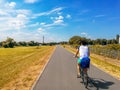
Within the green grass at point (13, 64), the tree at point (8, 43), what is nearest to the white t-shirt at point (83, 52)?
the green grass at point (13, 64)

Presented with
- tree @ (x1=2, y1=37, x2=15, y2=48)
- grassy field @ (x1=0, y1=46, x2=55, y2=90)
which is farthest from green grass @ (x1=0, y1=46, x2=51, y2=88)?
tree @ (x1=2, y1=37, x2=15, y2=48)

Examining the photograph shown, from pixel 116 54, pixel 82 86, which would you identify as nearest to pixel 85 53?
pixel 82 86

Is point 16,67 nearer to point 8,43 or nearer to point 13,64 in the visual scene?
point 13,64

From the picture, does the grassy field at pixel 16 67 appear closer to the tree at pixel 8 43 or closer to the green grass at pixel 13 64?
the green grass at pixel 13 64

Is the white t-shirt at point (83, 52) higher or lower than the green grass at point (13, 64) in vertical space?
higher

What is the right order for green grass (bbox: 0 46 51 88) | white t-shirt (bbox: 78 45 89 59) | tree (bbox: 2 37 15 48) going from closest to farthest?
white t-shirt (bbox: 78 45 89 59), green grass (bbox: 0 46 51 88), tree (bbox: 2 37 15 48)

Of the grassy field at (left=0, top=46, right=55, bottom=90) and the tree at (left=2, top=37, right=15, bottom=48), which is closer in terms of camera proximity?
the grassy field at (left=0, top=46, right=55, bottom=90)

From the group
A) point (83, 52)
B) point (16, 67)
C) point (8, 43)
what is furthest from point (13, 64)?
point (8, 43)

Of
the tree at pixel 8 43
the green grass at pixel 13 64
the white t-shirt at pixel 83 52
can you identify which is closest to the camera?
the white t-shirt at pixel 83 52

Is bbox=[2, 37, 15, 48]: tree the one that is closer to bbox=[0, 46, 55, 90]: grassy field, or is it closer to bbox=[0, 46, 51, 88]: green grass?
bbox=[0, 46, 51, 88]: green grass

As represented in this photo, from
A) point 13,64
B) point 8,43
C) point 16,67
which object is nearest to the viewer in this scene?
point 16,67

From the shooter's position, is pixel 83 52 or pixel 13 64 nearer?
pixel 83 52

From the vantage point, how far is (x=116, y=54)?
26.5 metres

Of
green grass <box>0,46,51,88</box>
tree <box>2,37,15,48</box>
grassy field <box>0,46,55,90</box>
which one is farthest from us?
tree <box>2,37,15,48</box>
